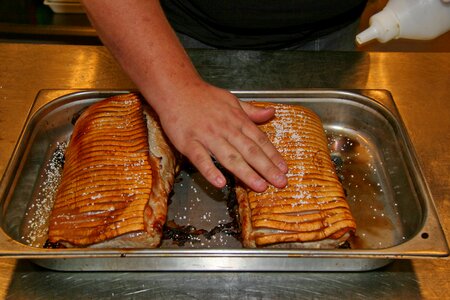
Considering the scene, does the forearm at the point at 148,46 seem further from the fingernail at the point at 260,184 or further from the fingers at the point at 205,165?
the fingernail at the point at 260,184

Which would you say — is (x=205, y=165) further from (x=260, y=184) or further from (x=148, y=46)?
(x=148, y=46)

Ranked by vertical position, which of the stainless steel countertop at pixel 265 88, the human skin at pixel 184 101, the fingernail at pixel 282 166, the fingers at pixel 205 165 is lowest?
the stainless steel countertop at pixel 265 88

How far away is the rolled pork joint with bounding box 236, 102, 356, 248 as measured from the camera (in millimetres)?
1787

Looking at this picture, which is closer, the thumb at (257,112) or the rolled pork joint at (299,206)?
the rolled pork joint at (299,206)

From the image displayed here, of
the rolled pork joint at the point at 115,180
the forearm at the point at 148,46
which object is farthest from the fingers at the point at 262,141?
the rolled pork joint at the point at 115,180

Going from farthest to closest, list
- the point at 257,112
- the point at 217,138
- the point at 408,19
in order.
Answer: the point at 408,19
the point at 257,112
the point at 217,138

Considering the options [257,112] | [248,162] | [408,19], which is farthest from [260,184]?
[408,19]

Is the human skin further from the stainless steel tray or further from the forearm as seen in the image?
the stainless steel tray

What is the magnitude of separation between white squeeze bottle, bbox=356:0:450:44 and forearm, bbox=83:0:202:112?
88cm

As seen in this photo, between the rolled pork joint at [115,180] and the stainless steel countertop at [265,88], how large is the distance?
0.58 ft

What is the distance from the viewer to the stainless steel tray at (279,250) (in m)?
1.67

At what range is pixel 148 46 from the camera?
183 cm

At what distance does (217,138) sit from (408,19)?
1.08 meters

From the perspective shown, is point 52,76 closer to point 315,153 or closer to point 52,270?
point 52,270
